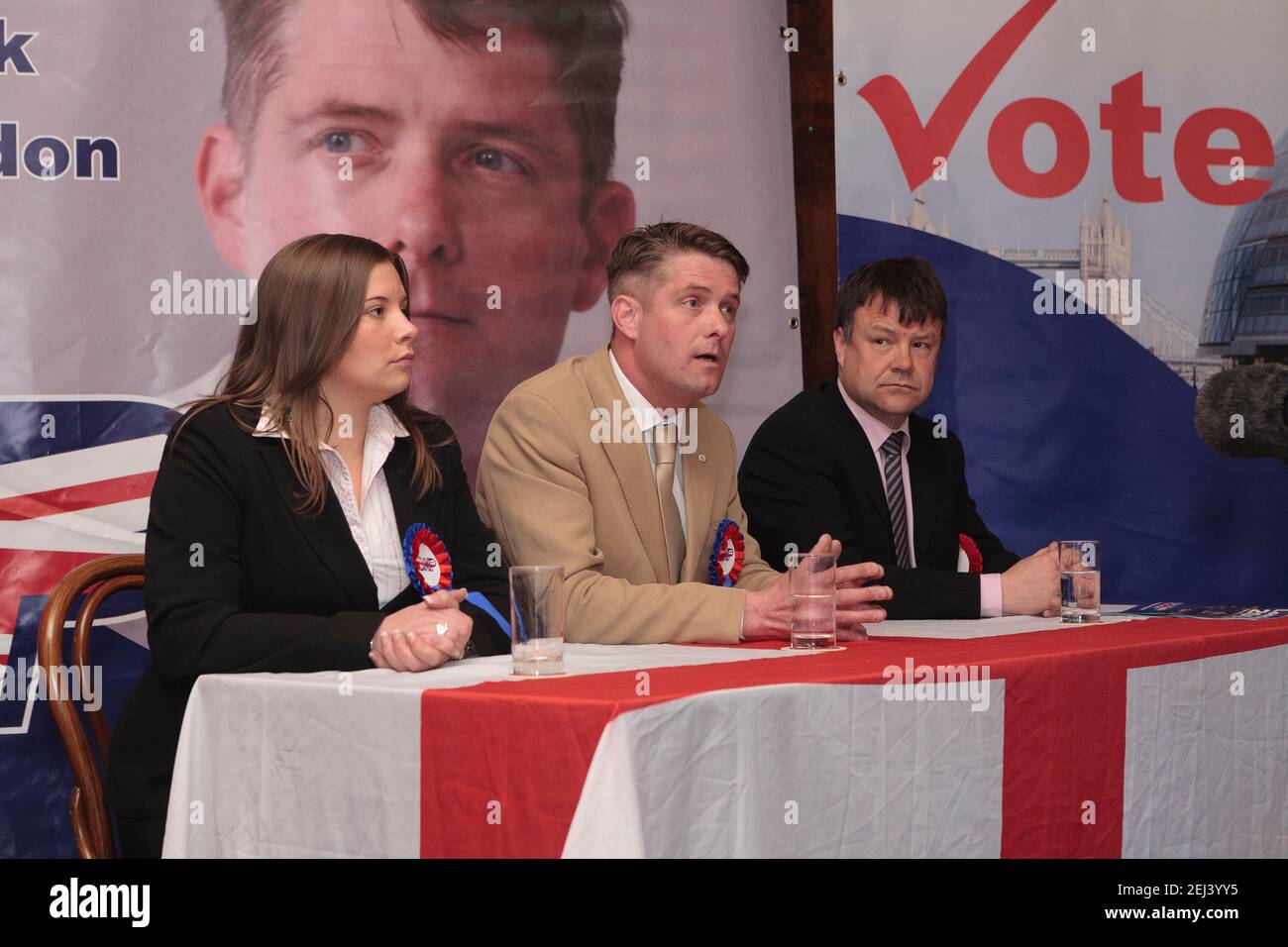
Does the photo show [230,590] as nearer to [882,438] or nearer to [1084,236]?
[882,438]

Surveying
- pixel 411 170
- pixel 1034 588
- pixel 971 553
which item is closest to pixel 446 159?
pixel 411 170

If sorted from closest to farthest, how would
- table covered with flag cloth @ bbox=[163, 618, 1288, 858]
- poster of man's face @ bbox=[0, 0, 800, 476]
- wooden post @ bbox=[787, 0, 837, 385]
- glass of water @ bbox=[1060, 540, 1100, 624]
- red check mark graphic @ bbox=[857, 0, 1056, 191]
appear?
table covered with flag cloth @ bbox=[163, 618, 1288, 858], glass of water @ bbox=[1060, 540, 1100, 624], poster of man's face @ bbox=[0, 0, 800, 476], red check mark graphic @ bbox=[857, 0, 1056, 191], wooden post @ bbox=[787, 0, 837, 385]

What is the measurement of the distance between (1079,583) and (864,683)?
3.34ft

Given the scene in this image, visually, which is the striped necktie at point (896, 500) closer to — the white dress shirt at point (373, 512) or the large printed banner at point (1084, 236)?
the large printed banner at point (1084, 236)

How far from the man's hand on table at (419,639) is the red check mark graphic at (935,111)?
2239mm

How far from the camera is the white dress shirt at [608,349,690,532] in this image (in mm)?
2631

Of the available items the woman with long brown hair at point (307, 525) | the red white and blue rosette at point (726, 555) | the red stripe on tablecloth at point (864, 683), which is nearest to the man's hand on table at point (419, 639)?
the woman with long brown hair at point (307, 525)

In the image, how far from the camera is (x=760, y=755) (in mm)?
1554

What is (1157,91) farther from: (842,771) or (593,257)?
(842,771)

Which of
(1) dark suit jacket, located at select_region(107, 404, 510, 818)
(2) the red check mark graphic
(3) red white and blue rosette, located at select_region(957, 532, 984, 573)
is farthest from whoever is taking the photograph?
(2) the red check mark graphic

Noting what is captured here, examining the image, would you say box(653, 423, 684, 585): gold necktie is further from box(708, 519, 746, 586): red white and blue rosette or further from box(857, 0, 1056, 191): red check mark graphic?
box(857, 0, 1056, 191): red check mark graphic

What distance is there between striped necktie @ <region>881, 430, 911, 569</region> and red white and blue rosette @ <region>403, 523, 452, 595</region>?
1.18 meters

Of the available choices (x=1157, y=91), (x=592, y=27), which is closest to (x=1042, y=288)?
(x=1157, y=91)

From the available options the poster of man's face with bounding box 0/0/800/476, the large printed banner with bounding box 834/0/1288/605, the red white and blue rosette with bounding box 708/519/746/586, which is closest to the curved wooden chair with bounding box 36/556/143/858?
the poster of man's face with bounding box 0/0/800/476
